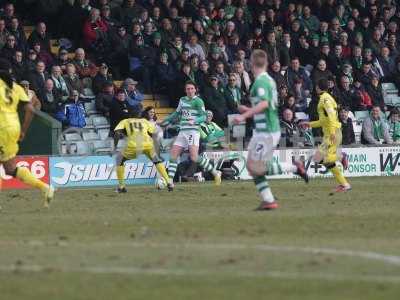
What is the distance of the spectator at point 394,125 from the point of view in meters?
33.7

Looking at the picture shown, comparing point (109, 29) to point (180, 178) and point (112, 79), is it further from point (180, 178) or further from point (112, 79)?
point (180, 178)

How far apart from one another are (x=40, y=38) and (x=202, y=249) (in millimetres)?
17850

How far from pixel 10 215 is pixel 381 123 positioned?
16.9 meters

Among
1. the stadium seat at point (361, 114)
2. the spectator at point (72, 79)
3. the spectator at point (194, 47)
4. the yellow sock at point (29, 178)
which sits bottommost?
the yellow sock at point (29, 178)

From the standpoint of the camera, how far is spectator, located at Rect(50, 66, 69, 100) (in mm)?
28797

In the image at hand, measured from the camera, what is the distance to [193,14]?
34.1 meters

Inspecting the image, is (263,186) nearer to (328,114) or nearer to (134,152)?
(328,114)

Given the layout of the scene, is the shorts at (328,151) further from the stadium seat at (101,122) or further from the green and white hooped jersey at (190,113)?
the stadium seat at (101,122)

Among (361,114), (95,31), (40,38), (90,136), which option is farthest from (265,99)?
(361,114)

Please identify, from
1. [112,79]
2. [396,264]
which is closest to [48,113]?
[112,79]

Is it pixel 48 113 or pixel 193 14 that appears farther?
pixel 193 14

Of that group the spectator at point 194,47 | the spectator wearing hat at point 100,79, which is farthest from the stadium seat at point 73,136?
the spectator at point 194,47

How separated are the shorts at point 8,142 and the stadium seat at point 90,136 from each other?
34.9 ft

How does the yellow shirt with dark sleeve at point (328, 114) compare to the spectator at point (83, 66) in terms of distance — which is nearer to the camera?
the yellow shirt with dark sleeve at point (328, 114)
